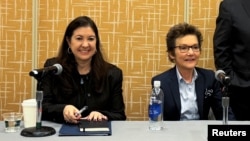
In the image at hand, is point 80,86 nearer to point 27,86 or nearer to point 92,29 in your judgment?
point 92,29

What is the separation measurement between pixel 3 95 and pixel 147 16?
136 cm

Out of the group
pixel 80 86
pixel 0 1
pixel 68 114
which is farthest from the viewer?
pixel 0 1

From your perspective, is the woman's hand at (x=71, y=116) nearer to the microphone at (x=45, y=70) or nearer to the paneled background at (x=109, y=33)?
the microphone at (x=45, y=70)

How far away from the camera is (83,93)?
2.28 m

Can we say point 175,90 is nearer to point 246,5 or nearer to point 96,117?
point 96,117

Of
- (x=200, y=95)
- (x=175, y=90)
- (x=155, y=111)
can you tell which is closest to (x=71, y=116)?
(x=155, y=111)

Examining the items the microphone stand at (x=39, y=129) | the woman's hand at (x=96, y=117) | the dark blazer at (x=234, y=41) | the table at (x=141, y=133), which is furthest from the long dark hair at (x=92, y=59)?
the dark blazer at (x=234, y=41)

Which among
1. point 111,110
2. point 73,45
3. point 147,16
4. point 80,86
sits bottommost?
point 111,110

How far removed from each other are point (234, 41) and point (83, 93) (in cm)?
115

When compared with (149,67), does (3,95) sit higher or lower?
lower

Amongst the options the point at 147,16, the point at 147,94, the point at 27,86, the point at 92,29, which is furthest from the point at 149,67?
the point at 27,86

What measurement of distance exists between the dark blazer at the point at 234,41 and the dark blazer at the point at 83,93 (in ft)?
2.58

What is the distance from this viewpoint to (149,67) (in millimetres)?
2975

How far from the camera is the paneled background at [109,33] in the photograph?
2881 mm
